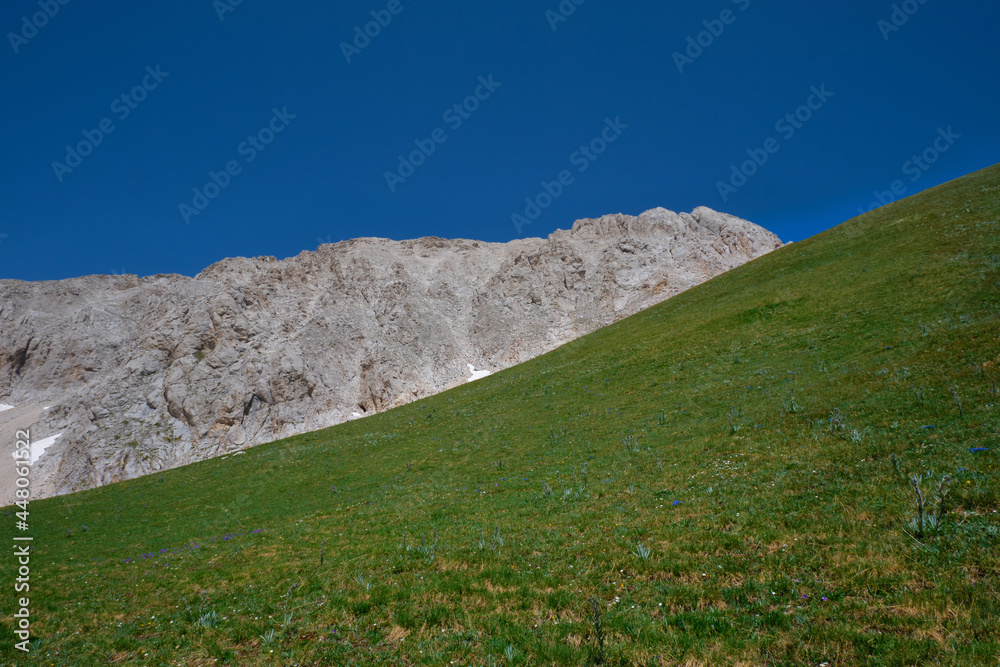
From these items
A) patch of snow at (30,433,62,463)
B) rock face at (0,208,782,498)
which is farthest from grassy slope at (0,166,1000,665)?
patch of snow at (30,433,62,463)

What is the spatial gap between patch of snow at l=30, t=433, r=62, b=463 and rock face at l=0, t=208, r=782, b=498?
2926 mm

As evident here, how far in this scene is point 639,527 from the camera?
1131cm

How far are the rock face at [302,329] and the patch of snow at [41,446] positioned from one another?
2.93 metres

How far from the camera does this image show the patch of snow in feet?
321

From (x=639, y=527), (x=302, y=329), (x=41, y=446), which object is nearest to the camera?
(x=639, y=527)

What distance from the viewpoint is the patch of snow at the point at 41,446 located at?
97938 millimetres

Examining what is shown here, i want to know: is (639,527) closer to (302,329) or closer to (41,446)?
(302,329)

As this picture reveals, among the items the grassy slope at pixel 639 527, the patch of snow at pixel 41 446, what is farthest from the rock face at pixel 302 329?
the grassy slope at pixel 639 527

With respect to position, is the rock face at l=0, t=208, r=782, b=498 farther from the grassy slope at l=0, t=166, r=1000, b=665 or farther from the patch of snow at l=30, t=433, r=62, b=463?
the grassy slope at l=0, t=166, r=1000, b=665

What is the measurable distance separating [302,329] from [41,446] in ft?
201

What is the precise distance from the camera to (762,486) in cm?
1230

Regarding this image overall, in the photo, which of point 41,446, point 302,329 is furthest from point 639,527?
point 41,446

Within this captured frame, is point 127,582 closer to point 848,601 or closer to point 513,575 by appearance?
point 513,575

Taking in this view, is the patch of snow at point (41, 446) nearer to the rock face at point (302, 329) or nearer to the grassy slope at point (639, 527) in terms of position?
the rock face at point (302, 329)
